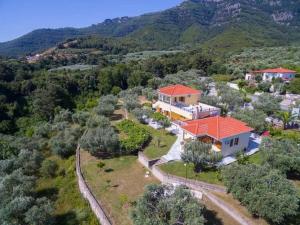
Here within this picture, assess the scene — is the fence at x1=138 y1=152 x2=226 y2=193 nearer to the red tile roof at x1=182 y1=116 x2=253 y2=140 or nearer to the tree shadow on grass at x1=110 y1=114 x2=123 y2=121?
the red tile roof at x1=182 y1=116 x2=253 y2=140

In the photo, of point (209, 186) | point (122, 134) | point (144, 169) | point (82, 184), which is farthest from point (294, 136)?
point (82, 184)

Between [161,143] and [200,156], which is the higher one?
[200,156]

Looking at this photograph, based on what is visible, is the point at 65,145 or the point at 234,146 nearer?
the point at 234,146

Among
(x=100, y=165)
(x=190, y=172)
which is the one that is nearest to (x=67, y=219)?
(x=100, y=165)

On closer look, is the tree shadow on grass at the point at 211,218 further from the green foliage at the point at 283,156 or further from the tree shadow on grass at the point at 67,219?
the tree shadow on grass at the point at 67,219

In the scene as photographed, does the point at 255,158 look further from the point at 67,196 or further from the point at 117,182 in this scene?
the point at 67,196

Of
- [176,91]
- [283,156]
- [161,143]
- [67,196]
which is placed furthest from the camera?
[176,91]
